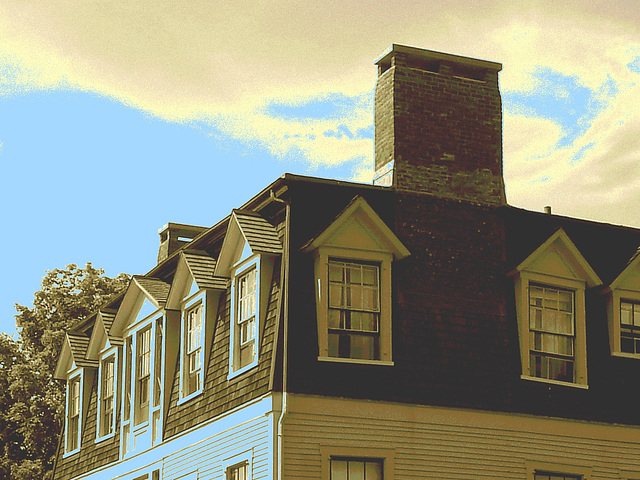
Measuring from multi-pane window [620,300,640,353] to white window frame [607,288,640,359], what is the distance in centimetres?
13

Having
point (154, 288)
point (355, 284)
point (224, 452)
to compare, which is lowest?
point (224, 452)

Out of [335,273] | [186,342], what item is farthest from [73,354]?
[335,273]

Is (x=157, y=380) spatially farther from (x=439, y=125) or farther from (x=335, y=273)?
(x=439, y=125)

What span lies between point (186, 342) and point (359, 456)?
6.41 m

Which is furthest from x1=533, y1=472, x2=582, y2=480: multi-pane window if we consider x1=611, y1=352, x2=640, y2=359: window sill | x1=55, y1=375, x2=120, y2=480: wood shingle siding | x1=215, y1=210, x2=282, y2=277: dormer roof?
x1=55, y1=375, x2=120, y2=480: wood shingle siding

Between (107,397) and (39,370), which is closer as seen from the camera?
(107,397)

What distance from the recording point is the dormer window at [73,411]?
35875mm

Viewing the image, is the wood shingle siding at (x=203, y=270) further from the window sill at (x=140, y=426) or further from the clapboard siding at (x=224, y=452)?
the window sill at (x=140, y=426)

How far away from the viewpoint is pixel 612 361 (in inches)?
1041

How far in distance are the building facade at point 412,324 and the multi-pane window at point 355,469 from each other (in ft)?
0.09

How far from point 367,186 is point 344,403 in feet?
14.4

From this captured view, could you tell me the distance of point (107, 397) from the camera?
33.2 meters

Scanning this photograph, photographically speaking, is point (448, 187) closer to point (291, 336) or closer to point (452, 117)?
point (452, 117)

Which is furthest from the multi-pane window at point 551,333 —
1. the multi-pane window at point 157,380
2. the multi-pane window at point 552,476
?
the multi-pane window at point 157,380
